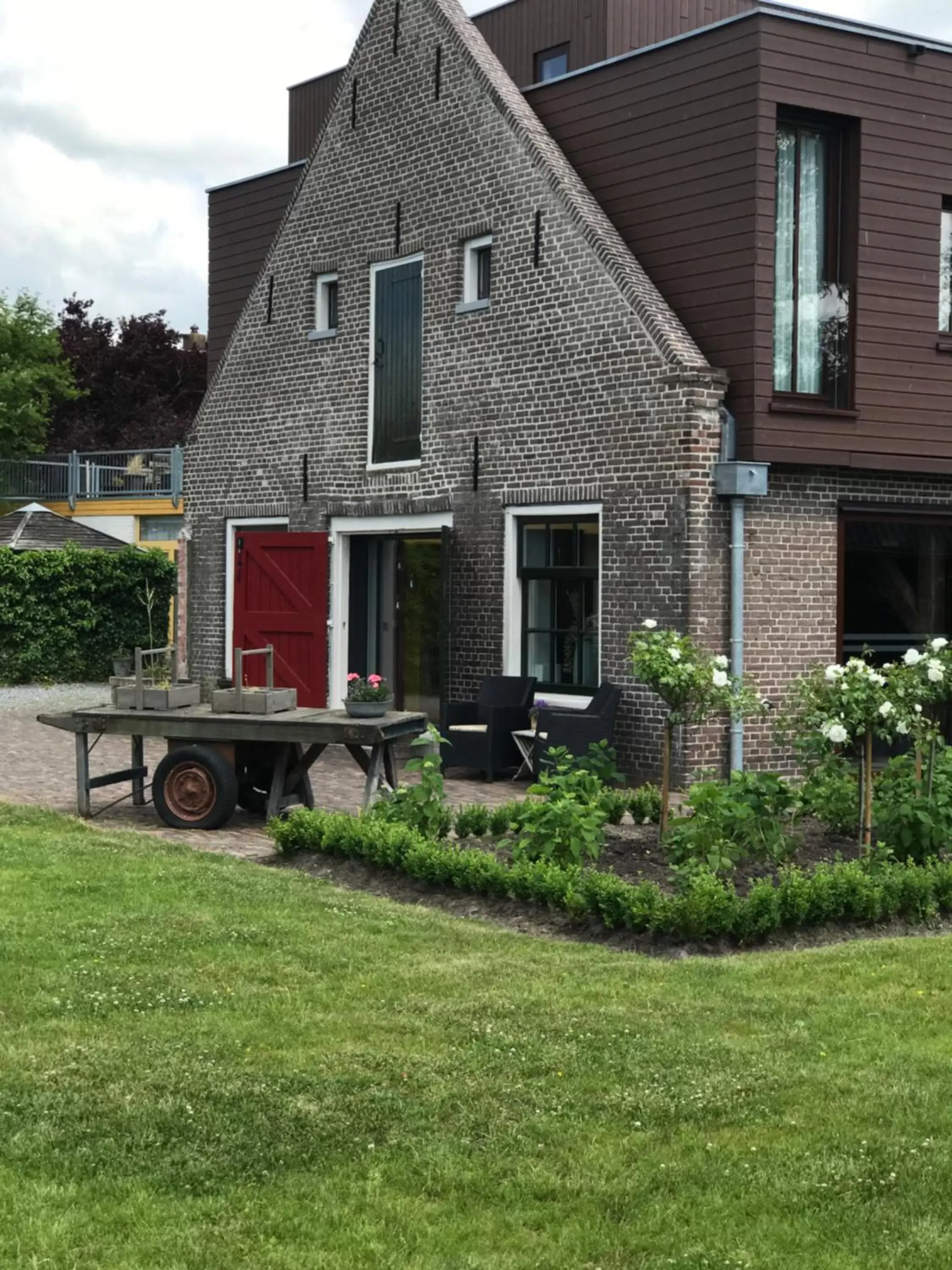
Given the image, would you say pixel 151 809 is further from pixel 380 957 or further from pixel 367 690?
pixel 380 957

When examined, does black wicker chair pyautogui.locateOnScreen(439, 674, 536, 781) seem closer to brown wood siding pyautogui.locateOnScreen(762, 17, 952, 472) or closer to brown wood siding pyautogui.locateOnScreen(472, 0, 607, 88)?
brown wood siding pyautogui.locateOnScreen(762, 17, 952, 472)

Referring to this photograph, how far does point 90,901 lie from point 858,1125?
4.61 metres

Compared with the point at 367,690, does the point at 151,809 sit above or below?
below

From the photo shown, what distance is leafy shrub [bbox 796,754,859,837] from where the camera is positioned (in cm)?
957

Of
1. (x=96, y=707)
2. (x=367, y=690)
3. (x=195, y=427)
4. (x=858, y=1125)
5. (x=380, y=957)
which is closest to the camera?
(x=858, y=1125)

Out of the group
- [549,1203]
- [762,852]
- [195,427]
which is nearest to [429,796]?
[762,852]

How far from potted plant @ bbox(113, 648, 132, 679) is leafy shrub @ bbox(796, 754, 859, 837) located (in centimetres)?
1019

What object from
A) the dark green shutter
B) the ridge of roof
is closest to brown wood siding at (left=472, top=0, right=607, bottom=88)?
the ridge of roof

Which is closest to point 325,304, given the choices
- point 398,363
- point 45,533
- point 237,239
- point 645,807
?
point 398,363

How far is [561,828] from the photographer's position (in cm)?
866

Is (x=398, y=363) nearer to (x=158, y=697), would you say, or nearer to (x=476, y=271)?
(x=476, y=271)

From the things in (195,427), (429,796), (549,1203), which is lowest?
(549,1203)

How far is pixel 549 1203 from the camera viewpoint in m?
4.47

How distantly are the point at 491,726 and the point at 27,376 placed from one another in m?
30.1
